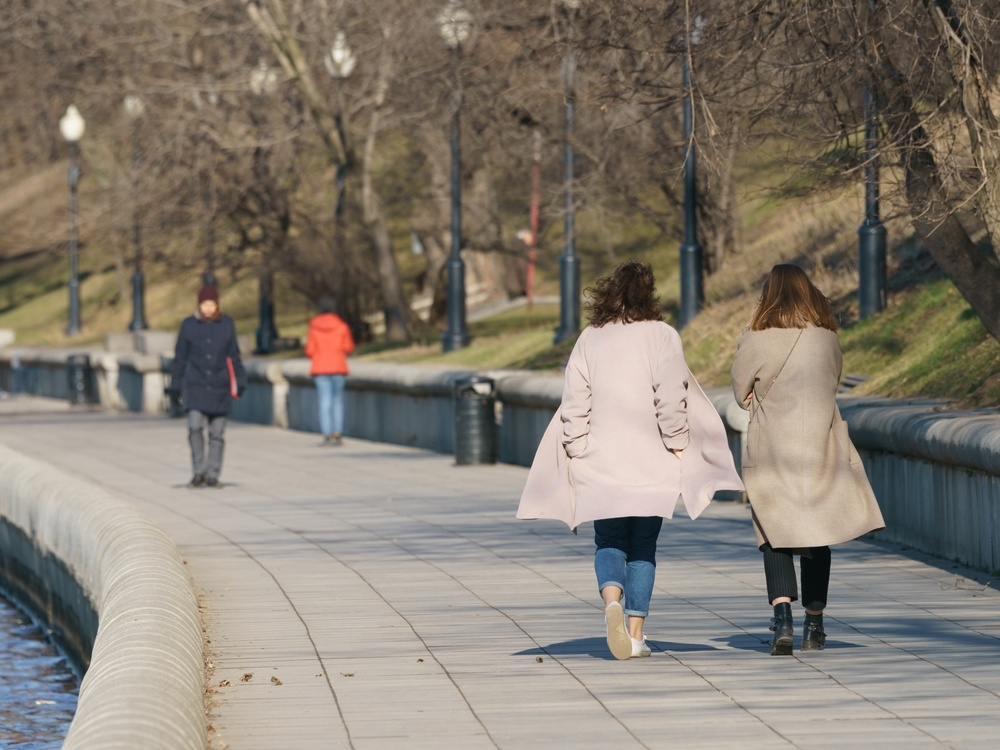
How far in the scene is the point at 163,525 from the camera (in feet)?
44.3

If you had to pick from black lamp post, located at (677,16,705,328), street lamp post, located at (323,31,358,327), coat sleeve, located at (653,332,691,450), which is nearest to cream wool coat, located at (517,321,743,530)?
coat sleeve, located at (653,332,691,450)

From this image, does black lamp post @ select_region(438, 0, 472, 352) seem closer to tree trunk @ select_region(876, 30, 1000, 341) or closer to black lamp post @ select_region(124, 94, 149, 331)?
black lamp post @ select_region(124, 94, 149, 331)

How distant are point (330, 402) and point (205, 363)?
5684 millimetres

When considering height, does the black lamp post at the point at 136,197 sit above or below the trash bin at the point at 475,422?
above

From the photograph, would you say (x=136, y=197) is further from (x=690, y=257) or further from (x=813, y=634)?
(x=813, y=634)

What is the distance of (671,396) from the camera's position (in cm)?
780

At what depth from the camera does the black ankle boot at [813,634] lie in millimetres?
7898

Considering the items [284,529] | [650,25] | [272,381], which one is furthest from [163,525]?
[272,381]

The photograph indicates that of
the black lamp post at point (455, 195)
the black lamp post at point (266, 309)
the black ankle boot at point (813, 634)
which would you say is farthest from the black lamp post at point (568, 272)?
the black ankle boot at point (813, 634)

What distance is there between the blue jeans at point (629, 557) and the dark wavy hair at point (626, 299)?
2.66 feet

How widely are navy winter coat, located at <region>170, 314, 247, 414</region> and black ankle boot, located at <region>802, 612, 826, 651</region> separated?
30.7ft

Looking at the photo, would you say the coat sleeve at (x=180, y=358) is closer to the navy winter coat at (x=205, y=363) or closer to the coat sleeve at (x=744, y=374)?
the navy winter coat at (x=205, y=363)

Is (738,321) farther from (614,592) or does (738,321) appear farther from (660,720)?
(660,720)

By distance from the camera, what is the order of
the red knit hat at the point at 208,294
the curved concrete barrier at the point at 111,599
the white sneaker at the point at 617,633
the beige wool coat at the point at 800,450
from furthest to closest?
the red knit hat at the point at 208,294, the beige wool coat at the point at 800,450, the white sneaker at the point at 617,633, the curved concrete barrier at the point at 111,599
